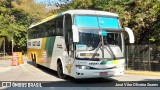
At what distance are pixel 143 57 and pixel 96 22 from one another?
27.7ft

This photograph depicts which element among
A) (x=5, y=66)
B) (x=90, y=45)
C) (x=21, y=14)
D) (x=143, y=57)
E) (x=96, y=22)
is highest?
(x=21, y=14)

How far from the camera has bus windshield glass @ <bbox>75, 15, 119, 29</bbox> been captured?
1554 centimetres

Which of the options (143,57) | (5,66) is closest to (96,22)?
(143,57)

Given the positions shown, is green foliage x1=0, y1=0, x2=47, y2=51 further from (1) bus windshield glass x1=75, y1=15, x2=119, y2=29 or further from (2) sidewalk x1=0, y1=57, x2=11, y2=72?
(1) bus windshield glass x1=75, y1=15, x2=119, y2=29

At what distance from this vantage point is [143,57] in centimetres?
2322

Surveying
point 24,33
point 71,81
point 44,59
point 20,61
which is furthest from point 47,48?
Answer: point 24,33

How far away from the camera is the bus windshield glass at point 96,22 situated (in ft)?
51.0

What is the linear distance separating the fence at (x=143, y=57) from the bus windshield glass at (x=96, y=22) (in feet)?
24.3

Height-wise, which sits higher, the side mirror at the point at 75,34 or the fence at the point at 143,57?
the side mirror at the point at 75,34

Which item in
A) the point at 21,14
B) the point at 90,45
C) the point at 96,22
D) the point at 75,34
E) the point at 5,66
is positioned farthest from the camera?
the point at 21,14

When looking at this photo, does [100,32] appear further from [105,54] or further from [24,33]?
[24,33]

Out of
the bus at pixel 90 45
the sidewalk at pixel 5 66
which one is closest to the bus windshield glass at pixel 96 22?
the bus at pixel 90 45

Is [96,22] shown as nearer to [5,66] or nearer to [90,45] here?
[90,45]

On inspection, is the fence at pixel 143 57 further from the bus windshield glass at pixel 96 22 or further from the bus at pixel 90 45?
the bus windshield glass at pixel 96 22
